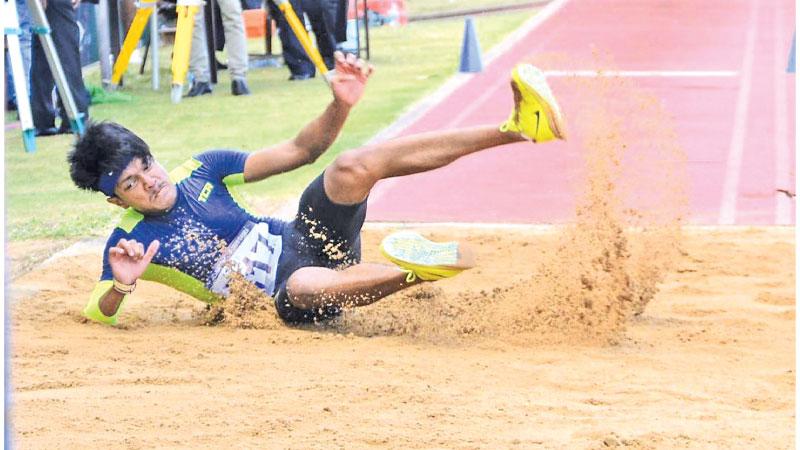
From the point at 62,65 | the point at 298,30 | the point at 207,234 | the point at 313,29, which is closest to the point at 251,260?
the point at 207,234

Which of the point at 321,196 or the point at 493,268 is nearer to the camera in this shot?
the point at 321,196

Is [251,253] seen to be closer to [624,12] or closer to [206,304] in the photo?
[206,304]

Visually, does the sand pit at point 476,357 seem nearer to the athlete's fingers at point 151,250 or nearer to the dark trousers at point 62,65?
the athlete's fingers at point 151,250

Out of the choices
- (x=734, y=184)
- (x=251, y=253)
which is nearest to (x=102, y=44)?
(x=734, y=184)

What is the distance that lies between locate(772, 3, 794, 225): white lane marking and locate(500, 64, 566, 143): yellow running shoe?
2.81 metres

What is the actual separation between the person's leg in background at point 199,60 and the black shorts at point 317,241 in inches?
280

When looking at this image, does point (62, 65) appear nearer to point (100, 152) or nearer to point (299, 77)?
point (299, 77)

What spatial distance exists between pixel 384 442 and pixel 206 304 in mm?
2018

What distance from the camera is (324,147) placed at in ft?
17.0

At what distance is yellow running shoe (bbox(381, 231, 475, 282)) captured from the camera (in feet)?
15.1

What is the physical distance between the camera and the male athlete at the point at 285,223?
4.75m

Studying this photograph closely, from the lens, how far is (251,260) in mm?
5250

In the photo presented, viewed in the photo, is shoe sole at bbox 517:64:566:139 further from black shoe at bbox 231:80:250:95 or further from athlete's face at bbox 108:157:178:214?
black shoe at bbox 231:80:250:95

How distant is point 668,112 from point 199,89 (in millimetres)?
4464
